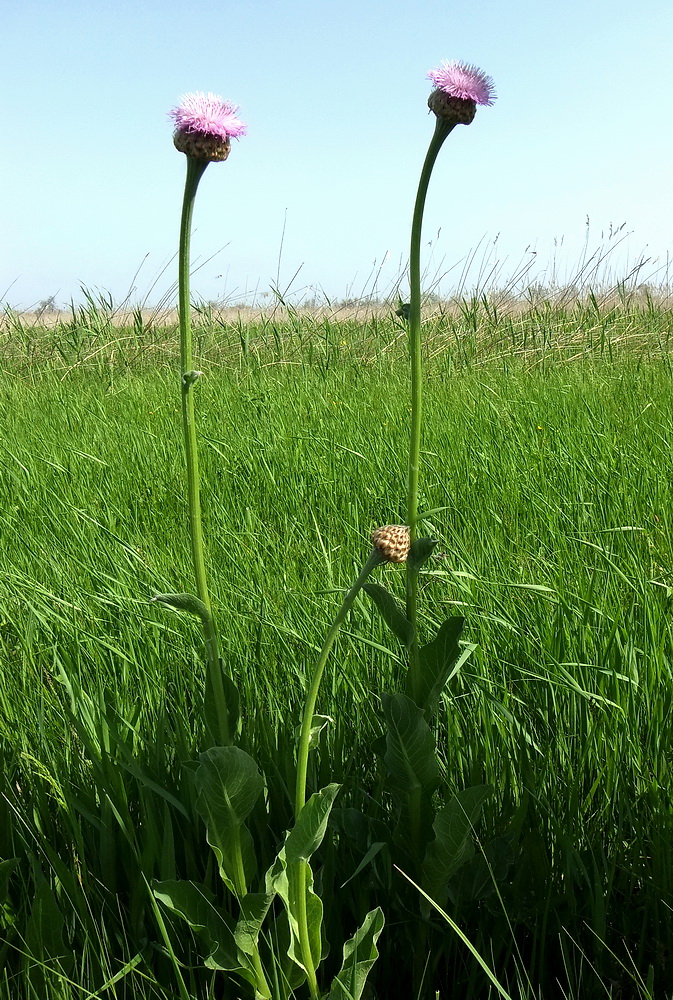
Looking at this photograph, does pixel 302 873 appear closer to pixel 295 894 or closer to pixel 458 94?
pixel 295 894

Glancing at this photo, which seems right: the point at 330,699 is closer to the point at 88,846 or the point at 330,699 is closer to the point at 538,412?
the point at 88,846

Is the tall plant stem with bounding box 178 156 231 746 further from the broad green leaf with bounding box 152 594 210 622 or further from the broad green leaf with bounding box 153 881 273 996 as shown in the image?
the broad green leaf with bounding box 153 881 273 996

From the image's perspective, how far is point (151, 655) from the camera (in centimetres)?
131

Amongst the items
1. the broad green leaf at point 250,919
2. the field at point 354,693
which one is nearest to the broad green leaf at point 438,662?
the field at point 354,693

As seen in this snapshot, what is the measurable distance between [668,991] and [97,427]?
271 cm

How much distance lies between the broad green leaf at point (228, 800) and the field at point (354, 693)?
11 centimetres

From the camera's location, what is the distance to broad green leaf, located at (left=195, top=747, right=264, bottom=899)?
0.71 metres

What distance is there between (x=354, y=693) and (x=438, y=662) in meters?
0.33

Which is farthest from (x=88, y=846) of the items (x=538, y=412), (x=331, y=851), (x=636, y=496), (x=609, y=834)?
(x=538, y=412)

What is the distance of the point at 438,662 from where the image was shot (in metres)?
0.85

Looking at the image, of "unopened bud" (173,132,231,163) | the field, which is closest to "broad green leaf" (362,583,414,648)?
the field

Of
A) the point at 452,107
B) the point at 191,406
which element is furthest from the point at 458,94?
the point at 191,406

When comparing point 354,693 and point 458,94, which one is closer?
point 458,94

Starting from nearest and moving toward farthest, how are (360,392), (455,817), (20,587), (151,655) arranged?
(455,817)
(151,655)
(20,587)
(360,392)
